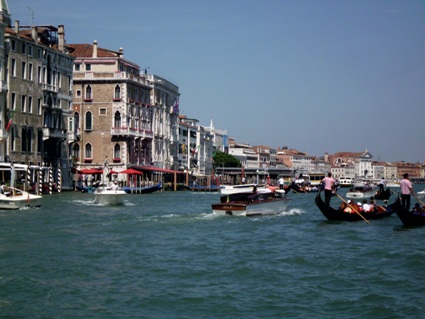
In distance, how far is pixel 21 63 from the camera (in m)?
36.3

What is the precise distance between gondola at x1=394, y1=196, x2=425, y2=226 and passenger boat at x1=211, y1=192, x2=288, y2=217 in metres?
4.37

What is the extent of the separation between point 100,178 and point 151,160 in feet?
25.2

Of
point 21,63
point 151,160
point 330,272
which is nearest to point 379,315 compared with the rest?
point 330,272

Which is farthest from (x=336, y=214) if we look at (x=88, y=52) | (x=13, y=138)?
(x=88, y=52)

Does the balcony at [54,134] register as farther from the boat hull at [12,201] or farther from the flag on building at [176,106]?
the flag on building at [176,106]

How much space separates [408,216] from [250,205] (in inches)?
179

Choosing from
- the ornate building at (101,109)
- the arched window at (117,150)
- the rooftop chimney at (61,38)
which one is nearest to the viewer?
the rooftop chimney at (61,38)

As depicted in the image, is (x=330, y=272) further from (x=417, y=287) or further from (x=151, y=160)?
(x=151, y=160)

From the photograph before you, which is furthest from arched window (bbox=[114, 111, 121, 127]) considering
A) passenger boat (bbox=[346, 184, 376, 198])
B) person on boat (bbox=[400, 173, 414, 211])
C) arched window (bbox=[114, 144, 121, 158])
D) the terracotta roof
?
person on boat (bbox=[400, 173, 414, 211])

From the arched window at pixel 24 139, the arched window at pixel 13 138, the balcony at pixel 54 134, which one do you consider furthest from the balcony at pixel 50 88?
the arched window at pixel 13 138

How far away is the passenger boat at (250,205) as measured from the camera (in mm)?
21000

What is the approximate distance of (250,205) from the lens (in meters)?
21.2

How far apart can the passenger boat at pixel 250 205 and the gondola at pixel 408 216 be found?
4.37 metres

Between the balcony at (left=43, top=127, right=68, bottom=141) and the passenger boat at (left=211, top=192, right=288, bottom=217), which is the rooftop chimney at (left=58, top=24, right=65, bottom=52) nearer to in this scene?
the balcony at (left=43, top=127, right=68, bottom=141)
